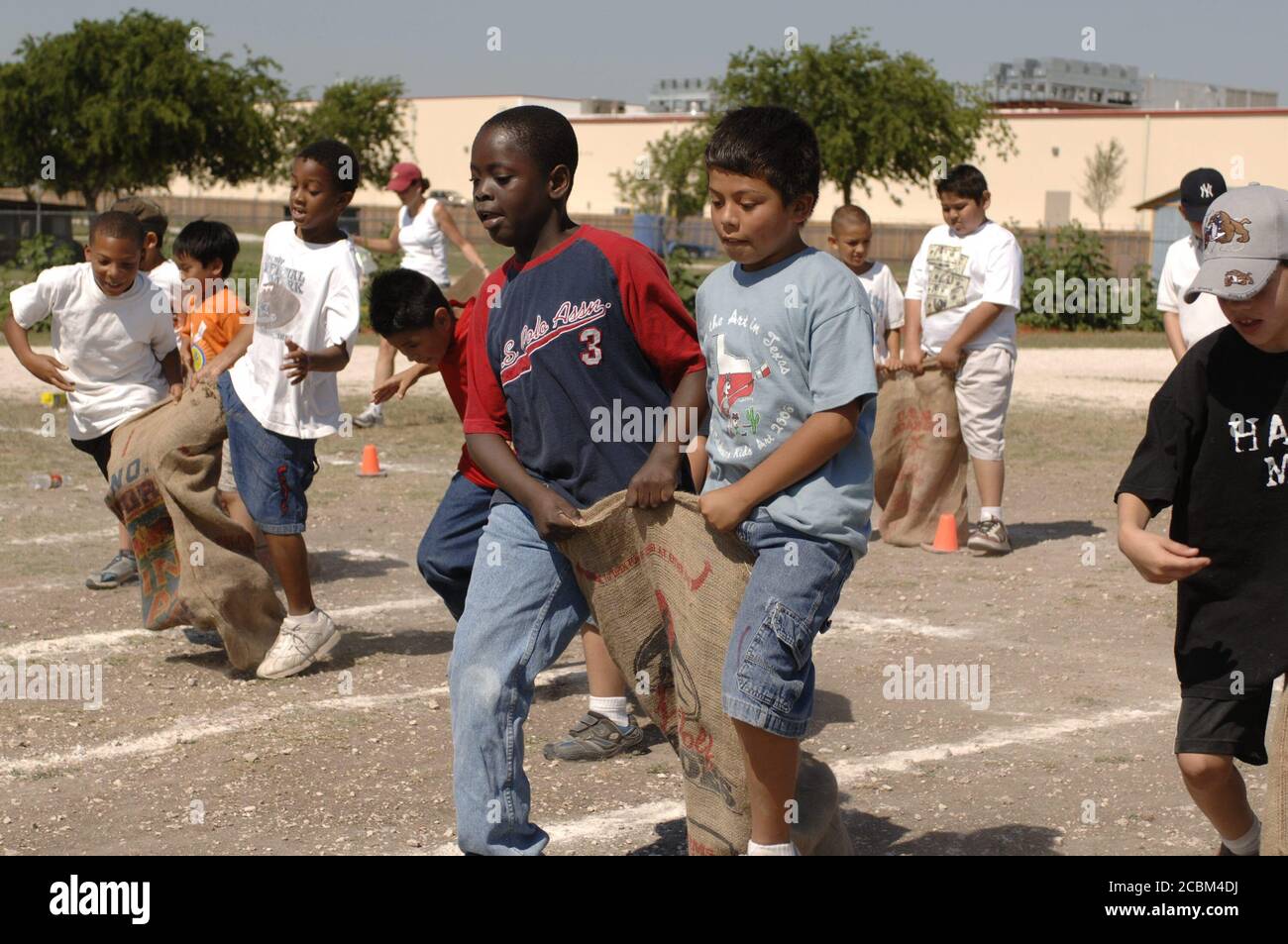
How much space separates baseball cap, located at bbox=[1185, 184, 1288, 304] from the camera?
3756 mm

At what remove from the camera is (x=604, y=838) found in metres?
5.06

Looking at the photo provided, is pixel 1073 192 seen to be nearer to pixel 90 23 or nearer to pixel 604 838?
pixel 90 23

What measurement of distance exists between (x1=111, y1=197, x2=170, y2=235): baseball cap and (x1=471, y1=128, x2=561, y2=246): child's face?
465cm

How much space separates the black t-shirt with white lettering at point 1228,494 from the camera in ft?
12.7

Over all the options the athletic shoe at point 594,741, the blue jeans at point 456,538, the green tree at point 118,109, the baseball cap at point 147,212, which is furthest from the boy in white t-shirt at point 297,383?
the green tree at point 118,109

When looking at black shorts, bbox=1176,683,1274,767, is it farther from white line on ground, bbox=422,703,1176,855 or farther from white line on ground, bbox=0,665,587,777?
white line on ground, bbox=0,665,587,777

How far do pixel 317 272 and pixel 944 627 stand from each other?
339cm

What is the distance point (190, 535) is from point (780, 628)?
11.9 ft

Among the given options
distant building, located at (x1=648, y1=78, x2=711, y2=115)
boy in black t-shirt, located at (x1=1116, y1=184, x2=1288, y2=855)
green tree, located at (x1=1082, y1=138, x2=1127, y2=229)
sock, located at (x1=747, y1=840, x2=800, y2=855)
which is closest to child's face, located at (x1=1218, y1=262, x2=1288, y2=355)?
boy in black t-shirt, located at (x1=1116, y1=184, x2=1288, y2=855)

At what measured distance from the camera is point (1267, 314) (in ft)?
12.4

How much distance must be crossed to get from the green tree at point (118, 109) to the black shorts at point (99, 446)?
38621 mm

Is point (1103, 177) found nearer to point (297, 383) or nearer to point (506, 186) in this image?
point (297, 383)

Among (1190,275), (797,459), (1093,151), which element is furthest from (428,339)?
(1093,151)
